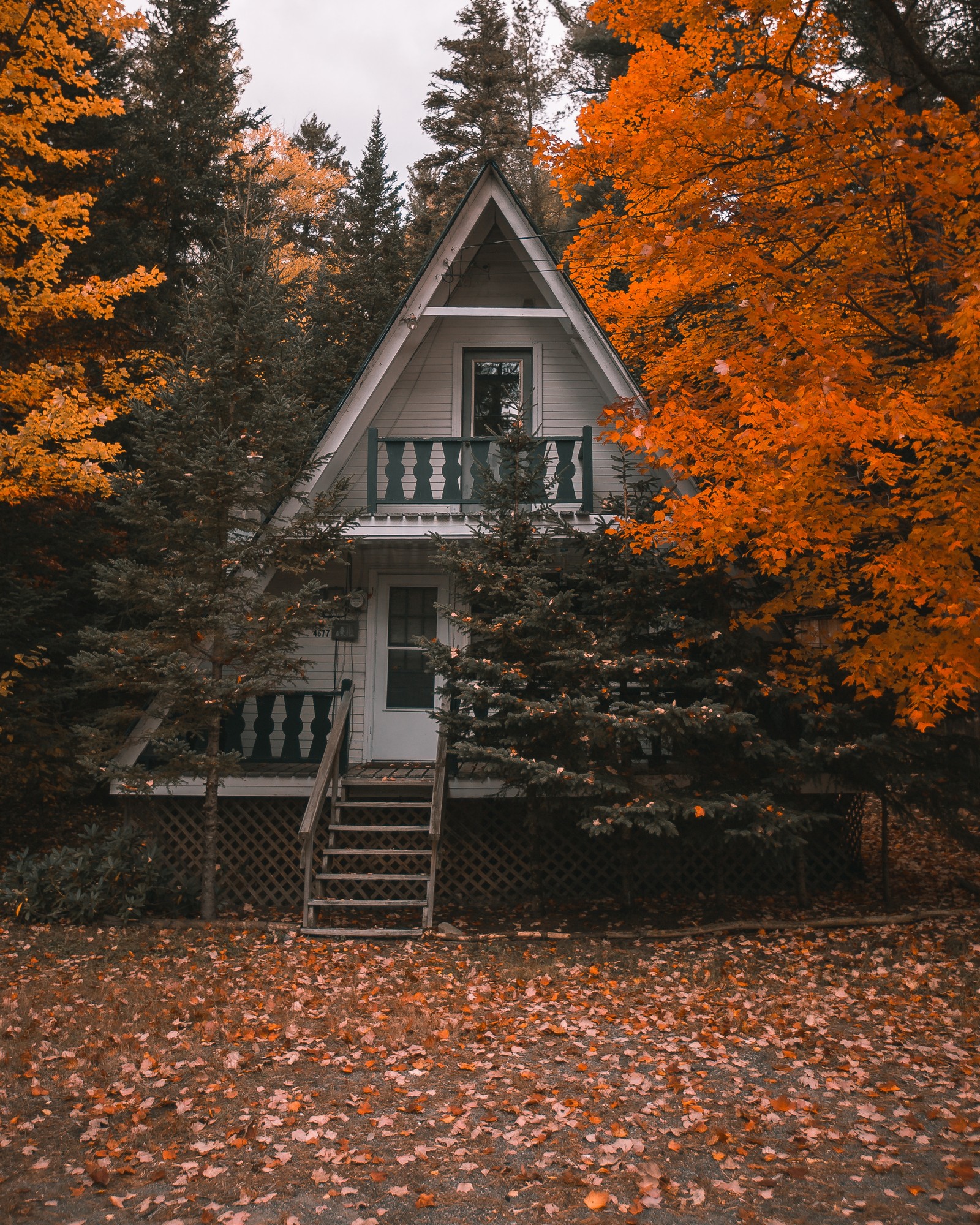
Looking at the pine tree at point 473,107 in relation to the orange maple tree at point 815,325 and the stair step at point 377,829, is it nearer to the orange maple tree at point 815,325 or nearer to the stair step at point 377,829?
the orange maple tree at point 815,325

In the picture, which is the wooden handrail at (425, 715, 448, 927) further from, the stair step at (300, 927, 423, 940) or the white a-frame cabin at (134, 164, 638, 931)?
the stair step at (300, 927, 423, 940)

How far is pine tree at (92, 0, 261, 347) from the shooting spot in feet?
51.6

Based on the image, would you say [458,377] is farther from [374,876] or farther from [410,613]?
[374,876]

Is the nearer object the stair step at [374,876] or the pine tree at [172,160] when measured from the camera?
the stair step at [374,876]

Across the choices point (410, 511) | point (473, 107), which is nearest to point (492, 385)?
point (410, 511)

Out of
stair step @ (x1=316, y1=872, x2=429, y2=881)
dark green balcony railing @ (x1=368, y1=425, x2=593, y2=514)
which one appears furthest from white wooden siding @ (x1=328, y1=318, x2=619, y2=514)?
stair step @ (x1=316, y1=872, x2=429, y2=881)

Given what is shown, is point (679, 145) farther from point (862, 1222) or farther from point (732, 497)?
point (862, 1222)

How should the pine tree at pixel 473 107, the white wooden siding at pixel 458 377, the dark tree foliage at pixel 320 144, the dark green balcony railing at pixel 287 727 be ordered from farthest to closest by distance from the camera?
the dark tree foliage at pixel 320 144, the pine tree at pixel 473 107, the white wooden siding at pixel 458 377, the dark green balcony railing at pixel 287 727

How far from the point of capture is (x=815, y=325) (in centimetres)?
923

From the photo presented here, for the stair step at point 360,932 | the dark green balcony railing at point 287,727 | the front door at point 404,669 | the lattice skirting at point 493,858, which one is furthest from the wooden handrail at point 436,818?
the dark green balcony railing at point 287,727

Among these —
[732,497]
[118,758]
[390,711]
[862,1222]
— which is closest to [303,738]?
[390,711]

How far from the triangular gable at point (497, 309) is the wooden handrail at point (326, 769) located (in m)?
2.61

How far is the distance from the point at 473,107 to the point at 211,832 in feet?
90.4

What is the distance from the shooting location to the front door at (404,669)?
12.3 meters
